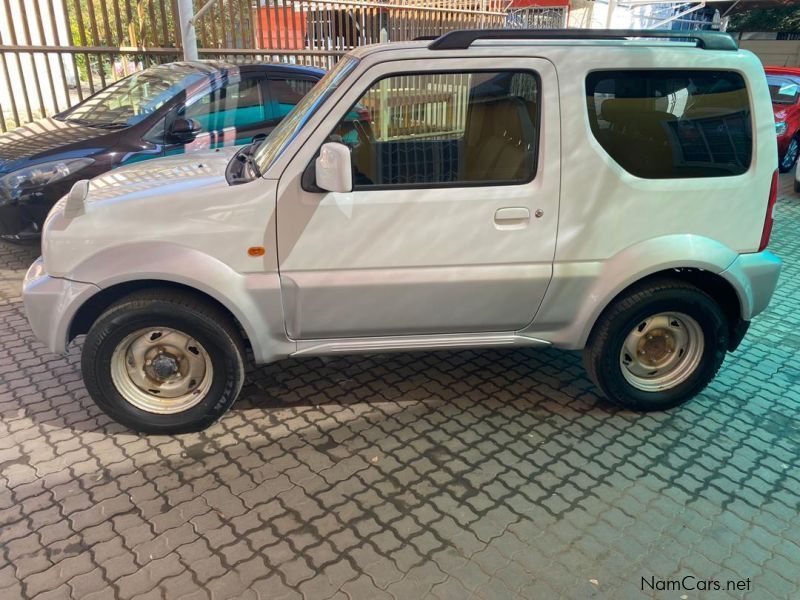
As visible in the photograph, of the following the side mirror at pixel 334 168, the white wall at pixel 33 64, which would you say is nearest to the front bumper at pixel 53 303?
the side mirror at pixel 334 168

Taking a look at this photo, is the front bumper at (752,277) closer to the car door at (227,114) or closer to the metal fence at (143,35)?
the car door at (227,114)

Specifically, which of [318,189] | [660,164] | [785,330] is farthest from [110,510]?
[785,330]

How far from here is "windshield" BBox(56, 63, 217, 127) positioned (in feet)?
19.8

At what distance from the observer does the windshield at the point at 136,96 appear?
604 centimetres

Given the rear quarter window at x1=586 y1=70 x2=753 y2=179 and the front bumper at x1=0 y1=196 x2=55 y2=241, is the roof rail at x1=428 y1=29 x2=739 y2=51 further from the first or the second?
the front bumper at x1=0 y1=196 x2=55 y2=241

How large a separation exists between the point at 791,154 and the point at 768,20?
2112cm

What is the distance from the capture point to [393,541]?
2.73 m

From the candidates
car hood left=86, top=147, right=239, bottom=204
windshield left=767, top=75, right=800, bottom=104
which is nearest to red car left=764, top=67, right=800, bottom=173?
windshield left=767, top=75, right=800, bottom=104

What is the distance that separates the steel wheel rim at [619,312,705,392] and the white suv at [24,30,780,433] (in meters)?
0.15

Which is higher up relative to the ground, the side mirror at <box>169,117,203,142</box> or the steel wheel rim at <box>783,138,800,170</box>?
the side mirror at <box>169,117,203,142</box>

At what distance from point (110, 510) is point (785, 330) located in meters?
5.01

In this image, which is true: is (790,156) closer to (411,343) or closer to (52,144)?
(411,343)

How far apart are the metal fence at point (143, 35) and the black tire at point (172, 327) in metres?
7.28

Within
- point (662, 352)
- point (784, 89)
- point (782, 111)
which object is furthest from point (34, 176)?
point (784, 89)
